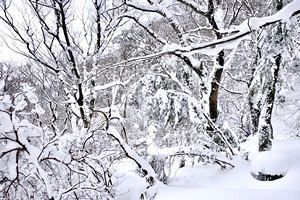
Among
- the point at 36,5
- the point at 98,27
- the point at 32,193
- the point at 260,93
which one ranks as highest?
the point at 36,5

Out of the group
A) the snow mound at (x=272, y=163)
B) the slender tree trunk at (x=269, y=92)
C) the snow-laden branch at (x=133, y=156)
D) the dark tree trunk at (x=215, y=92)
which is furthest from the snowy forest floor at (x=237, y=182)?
the dark tree trunk at (x=215, y=92)

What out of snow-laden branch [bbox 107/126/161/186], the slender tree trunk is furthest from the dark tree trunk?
snow-laden branch [bbox 107/126/161/186]

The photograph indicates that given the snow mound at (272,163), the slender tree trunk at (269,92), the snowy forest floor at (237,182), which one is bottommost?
the snowy forest floor at (237,182)

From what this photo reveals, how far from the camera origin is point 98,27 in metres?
13.2

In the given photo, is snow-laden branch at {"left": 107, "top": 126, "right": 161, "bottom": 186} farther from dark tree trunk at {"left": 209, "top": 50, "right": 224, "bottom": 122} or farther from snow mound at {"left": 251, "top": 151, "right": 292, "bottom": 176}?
dark tree trunk at {"left": 209, "top": 50, "right": 224, "bottom": 122}

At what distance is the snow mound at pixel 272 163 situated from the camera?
21.0 feet

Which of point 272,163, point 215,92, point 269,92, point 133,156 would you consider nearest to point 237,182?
point 272,163

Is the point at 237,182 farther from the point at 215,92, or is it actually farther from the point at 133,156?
the point at 215,92

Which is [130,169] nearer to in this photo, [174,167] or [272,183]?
[174,167]

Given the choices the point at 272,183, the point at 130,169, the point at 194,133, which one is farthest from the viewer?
the point at 194,133

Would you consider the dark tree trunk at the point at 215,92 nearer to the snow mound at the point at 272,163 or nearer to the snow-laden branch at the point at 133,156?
the snow mound at the point at 272,163

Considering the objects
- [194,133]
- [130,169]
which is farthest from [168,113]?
[130,169]

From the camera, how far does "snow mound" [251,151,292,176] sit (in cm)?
642

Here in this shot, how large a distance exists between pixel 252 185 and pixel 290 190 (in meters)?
1.09
